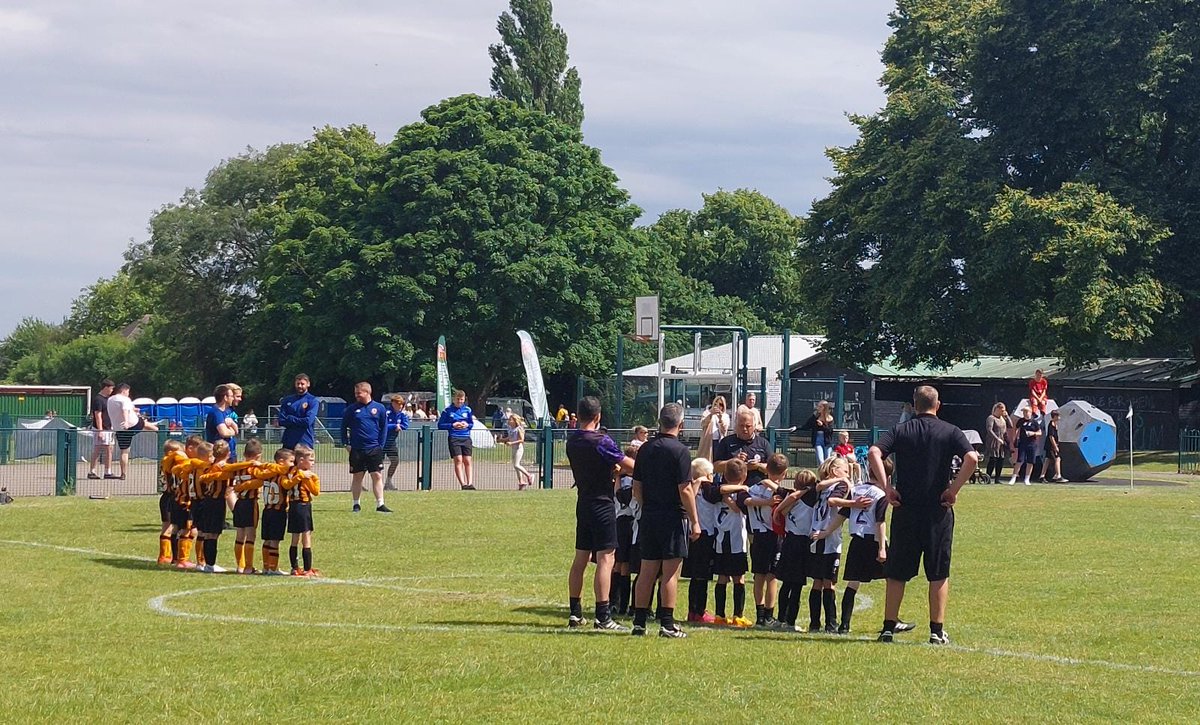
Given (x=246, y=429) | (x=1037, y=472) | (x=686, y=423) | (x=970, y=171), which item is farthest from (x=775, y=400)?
(x=246, y=429)

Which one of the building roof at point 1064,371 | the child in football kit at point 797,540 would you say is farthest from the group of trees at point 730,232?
the child in football kit at point 797,540

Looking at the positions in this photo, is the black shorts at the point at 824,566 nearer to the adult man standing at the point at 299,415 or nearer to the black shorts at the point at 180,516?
the black shorts at the point at 180,516

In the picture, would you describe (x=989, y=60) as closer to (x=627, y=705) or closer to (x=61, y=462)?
(x=61, y=462)

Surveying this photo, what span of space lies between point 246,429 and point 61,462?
6555 millimetres

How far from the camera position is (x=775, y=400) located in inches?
2023

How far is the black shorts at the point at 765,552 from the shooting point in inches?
490

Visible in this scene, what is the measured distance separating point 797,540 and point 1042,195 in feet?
113

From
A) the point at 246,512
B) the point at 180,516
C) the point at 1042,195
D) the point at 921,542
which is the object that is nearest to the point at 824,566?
the point at 921,542

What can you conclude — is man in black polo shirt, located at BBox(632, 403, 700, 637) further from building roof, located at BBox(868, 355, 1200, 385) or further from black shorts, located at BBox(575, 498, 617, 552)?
building roof, located at BBox(868, 355, 1200, 385)

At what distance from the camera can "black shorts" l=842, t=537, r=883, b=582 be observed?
38.6 feet

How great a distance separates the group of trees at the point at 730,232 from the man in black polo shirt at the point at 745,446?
28.7 meters

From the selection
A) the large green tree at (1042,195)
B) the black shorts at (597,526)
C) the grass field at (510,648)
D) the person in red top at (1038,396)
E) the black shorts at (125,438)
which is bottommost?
the grass field at (510,648)

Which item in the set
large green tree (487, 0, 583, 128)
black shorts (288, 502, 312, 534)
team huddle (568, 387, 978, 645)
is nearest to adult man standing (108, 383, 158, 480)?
black shorts (288, 502, 312, 534)

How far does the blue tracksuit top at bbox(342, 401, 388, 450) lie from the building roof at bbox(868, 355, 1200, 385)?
29.9 m
